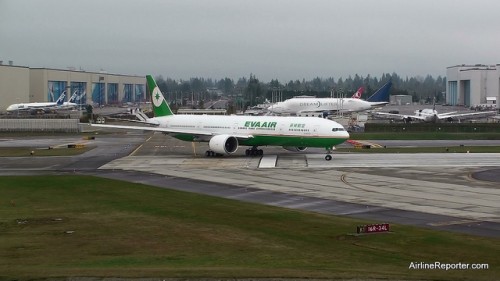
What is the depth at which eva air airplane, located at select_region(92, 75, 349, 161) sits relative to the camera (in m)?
66.7

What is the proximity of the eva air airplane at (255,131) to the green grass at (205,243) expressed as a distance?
26050 millimetres

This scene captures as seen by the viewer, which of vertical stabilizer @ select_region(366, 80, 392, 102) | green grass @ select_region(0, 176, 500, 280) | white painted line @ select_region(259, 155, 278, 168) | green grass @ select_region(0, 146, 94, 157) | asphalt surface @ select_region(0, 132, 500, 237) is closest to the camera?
green grass @ select_region(0, 176, 500, 280)

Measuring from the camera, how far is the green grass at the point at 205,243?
22.9m

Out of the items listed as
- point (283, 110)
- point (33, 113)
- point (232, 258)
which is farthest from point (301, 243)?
point (33, 113)

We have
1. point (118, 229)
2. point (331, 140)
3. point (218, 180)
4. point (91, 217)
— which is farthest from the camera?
point (331, 140)

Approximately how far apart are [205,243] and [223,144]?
41065 millimetres

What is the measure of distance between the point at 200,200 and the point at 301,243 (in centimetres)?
A: 1435

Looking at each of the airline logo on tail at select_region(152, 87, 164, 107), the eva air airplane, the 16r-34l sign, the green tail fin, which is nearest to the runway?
the eva air airplane

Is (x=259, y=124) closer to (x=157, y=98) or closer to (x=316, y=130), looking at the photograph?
(x=316, y=130)

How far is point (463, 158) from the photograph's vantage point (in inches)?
2692

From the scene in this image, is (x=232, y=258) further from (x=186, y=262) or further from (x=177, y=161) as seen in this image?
(x=177, y=161)

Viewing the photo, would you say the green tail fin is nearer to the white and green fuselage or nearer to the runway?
the white and green fuselage

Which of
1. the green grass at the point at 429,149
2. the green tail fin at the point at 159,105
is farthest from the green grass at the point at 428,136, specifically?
the green tail fin at the point at 159,105

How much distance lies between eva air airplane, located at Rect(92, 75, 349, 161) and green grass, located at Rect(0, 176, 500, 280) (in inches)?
1026
